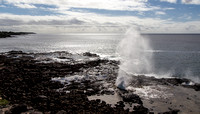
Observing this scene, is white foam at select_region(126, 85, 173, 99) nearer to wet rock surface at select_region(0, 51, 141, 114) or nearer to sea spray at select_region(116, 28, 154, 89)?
sea spray at select_region(116, 28, 154, 89)

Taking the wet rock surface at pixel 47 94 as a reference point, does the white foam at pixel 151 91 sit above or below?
below

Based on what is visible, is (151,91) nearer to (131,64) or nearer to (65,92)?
(65,92)

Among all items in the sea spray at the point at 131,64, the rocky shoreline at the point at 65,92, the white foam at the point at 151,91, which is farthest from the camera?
the sea spray at the point at 131,64

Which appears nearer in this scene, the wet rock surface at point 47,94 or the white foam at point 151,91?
the wet rock surface at point 47,94

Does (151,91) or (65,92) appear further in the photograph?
(151,91)

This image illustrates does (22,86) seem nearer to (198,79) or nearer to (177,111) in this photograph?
(177,111)

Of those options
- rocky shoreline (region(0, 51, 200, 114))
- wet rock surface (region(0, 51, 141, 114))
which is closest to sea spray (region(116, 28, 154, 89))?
rocky shoreline (region(0, 51, 200, 114))

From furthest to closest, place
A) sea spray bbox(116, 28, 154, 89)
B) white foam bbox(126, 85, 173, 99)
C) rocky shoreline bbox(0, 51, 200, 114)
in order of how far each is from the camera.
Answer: sea spray bbox(116, 28, 154, 89), white foam bbox(126, 85, 173, 99), rocky shoreline bbox(0, 51, 200, 114)

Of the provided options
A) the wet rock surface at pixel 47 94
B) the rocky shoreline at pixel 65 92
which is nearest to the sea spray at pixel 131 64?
the rocky shoreline at pixel 65 92

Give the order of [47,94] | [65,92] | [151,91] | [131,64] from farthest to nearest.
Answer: [131,64] < [151,91] < [65,92] < [47,94]

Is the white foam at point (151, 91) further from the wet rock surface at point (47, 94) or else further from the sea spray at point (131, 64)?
the wet rock surface at point (47, 94)

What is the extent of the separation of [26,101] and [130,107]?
15398 millimetres

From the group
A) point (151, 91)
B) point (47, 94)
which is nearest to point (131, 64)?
point (151, 91)

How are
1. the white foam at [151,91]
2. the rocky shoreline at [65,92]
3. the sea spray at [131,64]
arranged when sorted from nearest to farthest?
the rocky shoreline at [65,92] < the white foam at [151,91] < the sea spray at [131,64]
